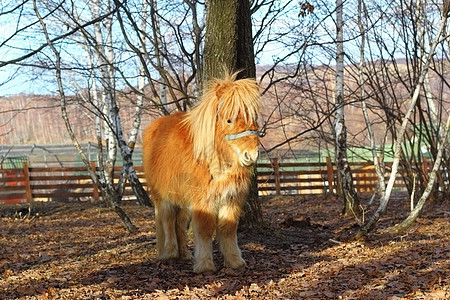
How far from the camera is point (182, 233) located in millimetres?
6578

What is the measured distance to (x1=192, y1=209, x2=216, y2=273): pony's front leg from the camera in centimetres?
583

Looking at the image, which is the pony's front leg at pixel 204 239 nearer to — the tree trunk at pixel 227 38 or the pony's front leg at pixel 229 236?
the pony's front leg at pixel 229 236

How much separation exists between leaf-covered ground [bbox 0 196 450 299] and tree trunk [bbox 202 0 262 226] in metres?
1.26

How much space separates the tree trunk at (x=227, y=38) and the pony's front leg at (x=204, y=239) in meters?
1.30

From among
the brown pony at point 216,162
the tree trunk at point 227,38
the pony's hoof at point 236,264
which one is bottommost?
the pony's hoof at point 236,264

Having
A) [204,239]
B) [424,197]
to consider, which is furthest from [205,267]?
[424,197]

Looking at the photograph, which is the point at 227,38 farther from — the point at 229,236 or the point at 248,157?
the point at 229,236

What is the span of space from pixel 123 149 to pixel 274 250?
720 cm

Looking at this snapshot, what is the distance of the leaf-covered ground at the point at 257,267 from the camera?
16.7ft

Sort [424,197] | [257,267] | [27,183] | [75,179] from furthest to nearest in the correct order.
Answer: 1. [75,179]
2. [27,183]
3. [424,197]
4. [257,267]

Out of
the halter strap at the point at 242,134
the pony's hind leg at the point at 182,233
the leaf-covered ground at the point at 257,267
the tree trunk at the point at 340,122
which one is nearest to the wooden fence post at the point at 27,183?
the leaf-covered ground at the point at 257,267

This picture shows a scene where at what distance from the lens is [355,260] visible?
6168 mm

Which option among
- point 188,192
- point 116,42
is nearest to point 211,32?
point 188,192

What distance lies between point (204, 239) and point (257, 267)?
640mm
